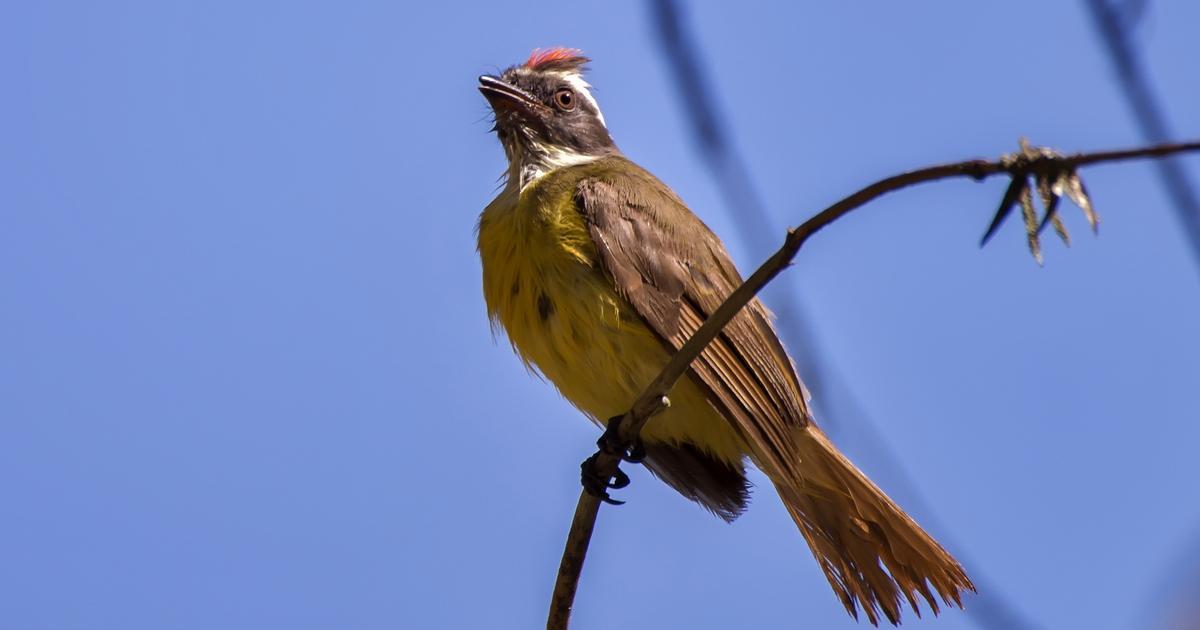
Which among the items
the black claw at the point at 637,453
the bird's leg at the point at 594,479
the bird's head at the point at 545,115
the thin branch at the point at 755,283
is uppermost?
the bird's head at the point at 545,115

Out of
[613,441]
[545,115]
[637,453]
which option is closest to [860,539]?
[637,453]

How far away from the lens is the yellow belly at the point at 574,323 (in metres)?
4.68

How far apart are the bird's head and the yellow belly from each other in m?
0.65

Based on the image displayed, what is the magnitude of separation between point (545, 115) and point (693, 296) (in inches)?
58.1

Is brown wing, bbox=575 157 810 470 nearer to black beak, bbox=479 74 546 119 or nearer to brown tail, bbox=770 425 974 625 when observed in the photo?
brown tail, bbox=770 425 974 625

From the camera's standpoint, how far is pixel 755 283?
2.85 m

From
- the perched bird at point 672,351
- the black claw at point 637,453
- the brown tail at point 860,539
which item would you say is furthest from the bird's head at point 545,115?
the brown tail at point 860,539

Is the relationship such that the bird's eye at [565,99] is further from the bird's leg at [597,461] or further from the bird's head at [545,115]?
the bird's leg at [597,461]

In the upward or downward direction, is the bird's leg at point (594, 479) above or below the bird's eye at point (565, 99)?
below

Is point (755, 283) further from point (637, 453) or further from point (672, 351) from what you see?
point (637, 453)

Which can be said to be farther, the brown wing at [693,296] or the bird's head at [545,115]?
the bird's head at [545,115]

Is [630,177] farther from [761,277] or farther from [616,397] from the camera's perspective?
[761,277]

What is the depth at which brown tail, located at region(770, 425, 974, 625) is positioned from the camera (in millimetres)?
4855

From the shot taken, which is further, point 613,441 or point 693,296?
point 693,296
